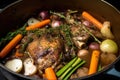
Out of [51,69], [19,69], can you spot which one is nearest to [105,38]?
[51,69]

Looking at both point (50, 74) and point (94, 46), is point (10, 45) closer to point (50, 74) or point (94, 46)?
point (50, 74)

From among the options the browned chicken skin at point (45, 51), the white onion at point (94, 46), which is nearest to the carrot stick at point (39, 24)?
the browned chicken skin at point (45, 51)

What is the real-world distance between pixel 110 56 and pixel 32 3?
0.75m

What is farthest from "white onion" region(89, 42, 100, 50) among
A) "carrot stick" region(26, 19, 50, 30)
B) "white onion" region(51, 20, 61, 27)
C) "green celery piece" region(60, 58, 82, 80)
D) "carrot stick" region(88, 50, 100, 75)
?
"carrot stick" region(26, 19, 50, 30)

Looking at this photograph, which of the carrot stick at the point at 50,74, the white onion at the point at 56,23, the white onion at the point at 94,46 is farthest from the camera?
the white onion at the point at 56,23

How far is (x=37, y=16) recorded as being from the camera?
7.17ft

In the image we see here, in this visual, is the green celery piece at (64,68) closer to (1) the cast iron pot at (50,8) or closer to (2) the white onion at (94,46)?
(2) the white onion at (94,46)

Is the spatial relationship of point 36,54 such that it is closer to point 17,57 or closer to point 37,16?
point 17,57

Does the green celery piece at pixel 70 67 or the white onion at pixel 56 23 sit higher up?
the white onion at pixel 56 23

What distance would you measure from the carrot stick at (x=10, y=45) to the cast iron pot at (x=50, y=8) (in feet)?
0.43

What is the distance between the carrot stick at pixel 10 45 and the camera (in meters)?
1.86

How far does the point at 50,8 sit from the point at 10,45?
50 centimetres

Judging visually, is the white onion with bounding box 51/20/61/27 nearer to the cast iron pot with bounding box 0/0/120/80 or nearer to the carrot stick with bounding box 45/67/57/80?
the cast iron pot with bounding box 0/0/120/80

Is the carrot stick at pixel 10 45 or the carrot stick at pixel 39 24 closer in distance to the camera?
A: the carrot stick at pixel 10 45
